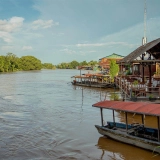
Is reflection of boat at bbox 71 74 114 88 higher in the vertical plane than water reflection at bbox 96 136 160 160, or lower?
higher

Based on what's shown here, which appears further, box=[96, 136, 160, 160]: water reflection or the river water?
the river water

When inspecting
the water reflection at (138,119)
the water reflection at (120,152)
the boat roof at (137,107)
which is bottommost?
the water reflection at (120,152)

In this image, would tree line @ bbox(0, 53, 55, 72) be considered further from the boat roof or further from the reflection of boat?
the boat roof

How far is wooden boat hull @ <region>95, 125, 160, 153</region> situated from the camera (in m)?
8.96

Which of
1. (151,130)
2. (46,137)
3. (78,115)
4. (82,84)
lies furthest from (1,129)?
(82,84)

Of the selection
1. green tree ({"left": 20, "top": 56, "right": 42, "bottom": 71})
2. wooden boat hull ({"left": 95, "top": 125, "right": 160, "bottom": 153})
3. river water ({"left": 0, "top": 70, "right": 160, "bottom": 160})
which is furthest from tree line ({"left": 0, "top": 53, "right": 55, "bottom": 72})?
wooden boat hull ({"left": 95, "top": 125, "right": 160, "bottom": 153})

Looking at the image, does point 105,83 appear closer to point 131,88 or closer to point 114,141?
point 131,88

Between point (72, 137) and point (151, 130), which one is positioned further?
point (72, 137)

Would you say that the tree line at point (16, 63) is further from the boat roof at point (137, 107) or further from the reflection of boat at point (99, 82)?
the boat roof at point (137, 107)

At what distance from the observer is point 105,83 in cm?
3734

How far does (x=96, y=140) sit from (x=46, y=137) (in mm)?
2463

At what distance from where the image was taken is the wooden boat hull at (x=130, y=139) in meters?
8.96

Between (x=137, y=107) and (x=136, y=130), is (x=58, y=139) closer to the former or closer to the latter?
(x=136, y=130)

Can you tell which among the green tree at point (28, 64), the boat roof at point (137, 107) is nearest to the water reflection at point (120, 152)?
the boat roof at point (137, 107)
